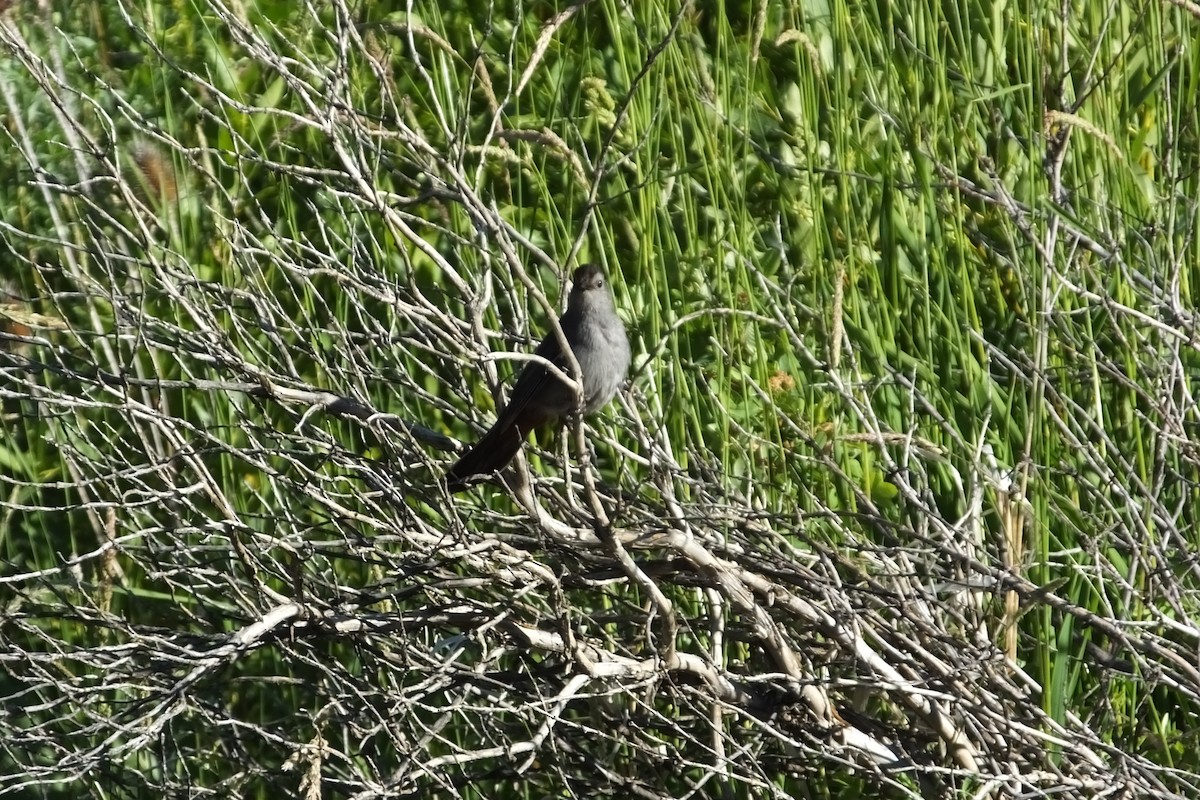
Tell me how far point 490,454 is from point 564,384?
228 mm

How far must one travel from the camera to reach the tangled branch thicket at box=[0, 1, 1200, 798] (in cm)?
269

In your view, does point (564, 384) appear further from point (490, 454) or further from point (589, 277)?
point (589, 277)

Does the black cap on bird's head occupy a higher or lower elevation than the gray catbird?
higher

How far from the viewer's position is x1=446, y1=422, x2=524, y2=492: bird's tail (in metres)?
2.93

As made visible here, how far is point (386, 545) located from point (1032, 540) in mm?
1624

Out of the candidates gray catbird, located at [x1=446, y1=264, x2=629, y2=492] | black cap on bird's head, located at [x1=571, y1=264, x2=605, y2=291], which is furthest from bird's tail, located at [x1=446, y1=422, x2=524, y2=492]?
black cap on bird's head, located at [x1=571, y1=264, x2=605, y2=291]

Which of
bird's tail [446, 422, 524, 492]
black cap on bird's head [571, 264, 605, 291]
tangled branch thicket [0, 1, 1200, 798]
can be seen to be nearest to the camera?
tangled branch thicket [0, 1, 1200, 798]

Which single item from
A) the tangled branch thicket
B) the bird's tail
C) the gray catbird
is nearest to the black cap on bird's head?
the gray catbird

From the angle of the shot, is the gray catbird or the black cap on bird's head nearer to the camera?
the gray catbird

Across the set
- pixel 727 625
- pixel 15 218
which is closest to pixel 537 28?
pixel 15 218

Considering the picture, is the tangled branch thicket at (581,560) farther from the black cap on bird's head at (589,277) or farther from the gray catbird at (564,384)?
the black cap on bird's head at (589,277)

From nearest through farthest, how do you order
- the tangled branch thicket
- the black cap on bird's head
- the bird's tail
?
the tangled branch thicket < the bird's tail < the black cap on bird's head

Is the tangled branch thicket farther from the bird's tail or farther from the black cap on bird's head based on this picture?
the black cap on bird's head

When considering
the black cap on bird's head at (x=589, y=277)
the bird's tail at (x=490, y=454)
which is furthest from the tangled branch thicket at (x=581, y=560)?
the black cap on bird's head at (x=589, y=277)
